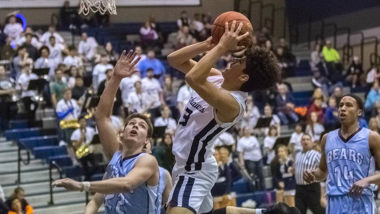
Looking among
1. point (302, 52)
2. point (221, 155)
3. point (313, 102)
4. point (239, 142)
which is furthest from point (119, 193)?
point (302, 52)

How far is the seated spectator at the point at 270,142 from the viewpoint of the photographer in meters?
14.9

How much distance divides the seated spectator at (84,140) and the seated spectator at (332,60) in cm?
839

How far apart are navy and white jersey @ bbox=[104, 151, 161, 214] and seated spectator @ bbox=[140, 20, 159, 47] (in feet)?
45.0

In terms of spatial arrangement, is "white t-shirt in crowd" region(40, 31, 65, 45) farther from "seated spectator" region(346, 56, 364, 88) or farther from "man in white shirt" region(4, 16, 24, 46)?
"seated spectator" region(346, 56, 364, 88)

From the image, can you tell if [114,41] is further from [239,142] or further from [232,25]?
[232,25]

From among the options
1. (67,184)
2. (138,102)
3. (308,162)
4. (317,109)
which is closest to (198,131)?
(67,184)

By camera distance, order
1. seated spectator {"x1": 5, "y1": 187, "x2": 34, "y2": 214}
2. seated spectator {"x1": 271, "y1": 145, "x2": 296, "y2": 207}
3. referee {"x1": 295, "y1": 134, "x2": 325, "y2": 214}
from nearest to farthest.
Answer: referee {"x1": 295, "y1": 134, "x2": 325, "y2": 214}
seated spectator {"x1": 5, "y1": 187, "x2": 34, "y2": 214}
seated spectator {"x1": 271, "y1": 145, "x2": 296, "y2": 207}

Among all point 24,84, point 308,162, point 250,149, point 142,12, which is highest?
point 142,12

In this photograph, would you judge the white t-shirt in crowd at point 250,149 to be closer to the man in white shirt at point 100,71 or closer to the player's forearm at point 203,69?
the man in white shirt at point 100,71

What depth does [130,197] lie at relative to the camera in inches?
213

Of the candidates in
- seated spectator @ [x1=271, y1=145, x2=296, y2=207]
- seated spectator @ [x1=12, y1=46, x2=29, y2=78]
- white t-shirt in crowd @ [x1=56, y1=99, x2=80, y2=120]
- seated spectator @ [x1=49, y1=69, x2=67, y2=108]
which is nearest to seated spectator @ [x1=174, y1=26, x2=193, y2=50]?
seated spectator @ [x1=12, y1=46, x2=29, y2=78]

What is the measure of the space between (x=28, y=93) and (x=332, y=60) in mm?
8950

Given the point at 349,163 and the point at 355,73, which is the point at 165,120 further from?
the point at 349,163

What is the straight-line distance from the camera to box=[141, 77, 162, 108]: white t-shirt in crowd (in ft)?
50.1
